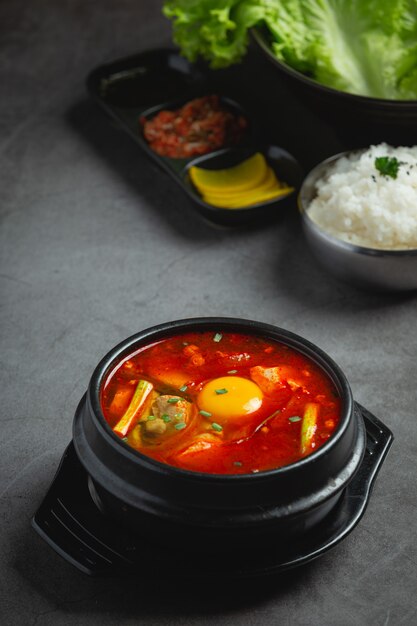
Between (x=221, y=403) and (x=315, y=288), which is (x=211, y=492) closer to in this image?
(x=221, y=403)

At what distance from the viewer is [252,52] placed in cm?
445

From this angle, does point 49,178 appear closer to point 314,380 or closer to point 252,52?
point 252,52

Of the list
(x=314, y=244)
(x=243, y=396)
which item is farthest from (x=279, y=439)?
(x=314, y=244)

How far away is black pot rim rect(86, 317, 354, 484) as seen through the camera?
1.91m

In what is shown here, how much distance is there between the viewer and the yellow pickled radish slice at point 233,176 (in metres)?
3.60

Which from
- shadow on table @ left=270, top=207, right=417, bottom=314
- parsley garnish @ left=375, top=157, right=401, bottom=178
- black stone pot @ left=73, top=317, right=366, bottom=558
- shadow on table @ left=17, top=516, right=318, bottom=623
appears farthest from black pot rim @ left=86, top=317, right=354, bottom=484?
parsley garnish @ left=375, top=157, right=401, bottom=178

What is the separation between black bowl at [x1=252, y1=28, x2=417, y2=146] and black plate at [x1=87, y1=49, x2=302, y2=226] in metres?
0.28

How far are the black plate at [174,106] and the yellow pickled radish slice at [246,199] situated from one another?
0.12 feet

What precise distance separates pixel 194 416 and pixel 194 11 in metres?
2.24

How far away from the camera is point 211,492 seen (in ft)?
6.30

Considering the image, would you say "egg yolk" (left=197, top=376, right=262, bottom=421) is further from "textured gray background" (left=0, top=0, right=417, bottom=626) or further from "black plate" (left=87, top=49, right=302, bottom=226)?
"black plate" (left=87, top=49, right=302, bottom=226)

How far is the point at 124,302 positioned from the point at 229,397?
3.70ft

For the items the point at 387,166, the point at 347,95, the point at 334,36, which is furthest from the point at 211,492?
the point at 334,36

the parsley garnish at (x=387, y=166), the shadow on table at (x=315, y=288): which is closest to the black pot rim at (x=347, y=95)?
the parsley garnish at (x=387, y=166)
